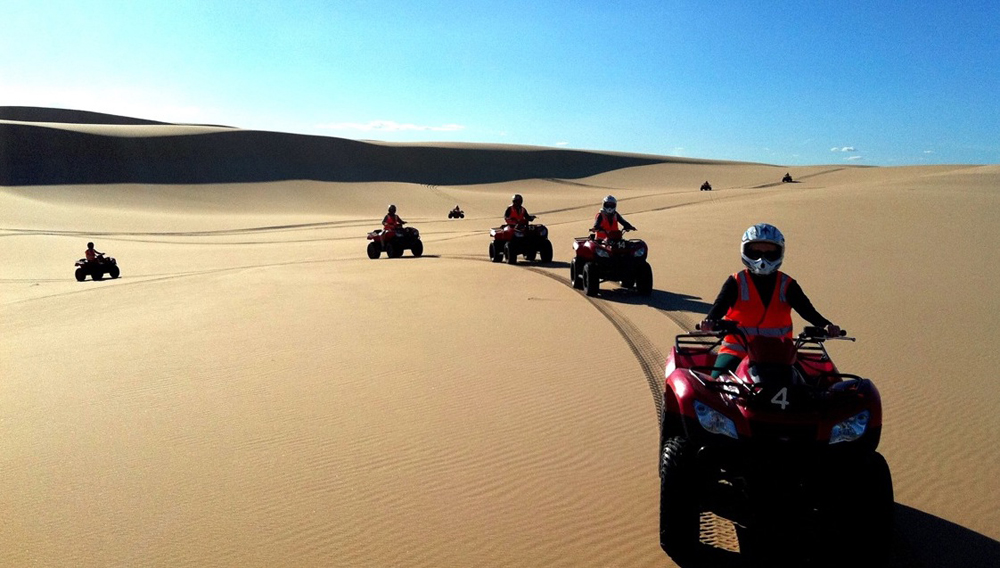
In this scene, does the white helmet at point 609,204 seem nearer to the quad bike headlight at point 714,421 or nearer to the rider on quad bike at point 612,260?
the rider on quad bike at point 612,260

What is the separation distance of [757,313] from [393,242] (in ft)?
55.3

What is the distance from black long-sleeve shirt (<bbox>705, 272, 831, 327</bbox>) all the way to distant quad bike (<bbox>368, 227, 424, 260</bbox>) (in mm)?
16718

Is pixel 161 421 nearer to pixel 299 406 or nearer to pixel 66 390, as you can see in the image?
pixel 299 406

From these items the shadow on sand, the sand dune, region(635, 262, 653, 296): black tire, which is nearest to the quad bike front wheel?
the sand dune

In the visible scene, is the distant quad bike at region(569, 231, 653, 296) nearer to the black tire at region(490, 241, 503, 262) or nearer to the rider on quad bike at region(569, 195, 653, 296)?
the rider on quad bike at region(569, 195, 653, 296)

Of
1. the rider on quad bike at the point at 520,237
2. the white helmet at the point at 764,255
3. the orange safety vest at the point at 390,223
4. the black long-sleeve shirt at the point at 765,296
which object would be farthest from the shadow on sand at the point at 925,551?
the orange safety vest at the point at 390,223

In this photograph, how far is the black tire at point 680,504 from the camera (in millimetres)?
3818

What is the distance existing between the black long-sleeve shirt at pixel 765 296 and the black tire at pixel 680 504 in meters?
1.00

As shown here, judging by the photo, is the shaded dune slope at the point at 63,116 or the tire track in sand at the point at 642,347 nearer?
the tire track in sand at the point at 642,347

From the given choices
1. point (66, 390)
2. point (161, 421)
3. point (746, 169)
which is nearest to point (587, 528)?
point (161, 421)

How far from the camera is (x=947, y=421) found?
20.5 feet

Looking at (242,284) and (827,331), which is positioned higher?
(827,331)

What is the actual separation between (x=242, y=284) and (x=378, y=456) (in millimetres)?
11011

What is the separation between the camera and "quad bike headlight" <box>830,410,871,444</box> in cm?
371
